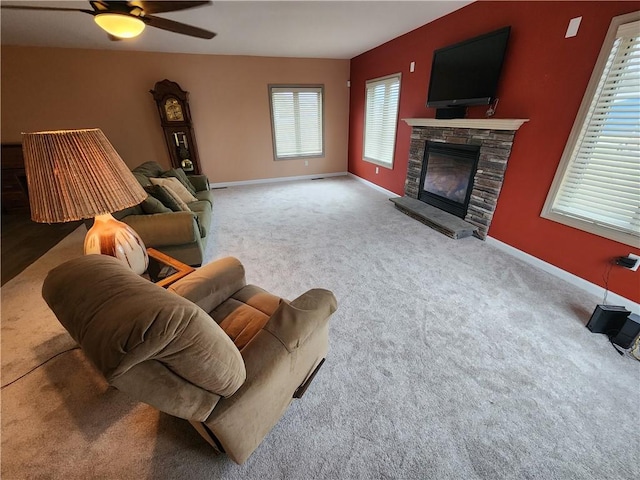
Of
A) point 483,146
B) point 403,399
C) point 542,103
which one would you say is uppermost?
point 542,103

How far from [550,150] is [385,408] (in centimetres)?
266

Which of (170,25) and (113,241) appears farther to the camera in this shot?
(170,25)

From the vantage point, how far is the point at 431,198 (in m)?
3.89

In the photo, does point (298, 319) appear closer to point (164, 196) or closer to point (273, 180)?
point (164, 196)

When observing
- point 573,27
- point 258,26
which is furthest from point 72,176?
point 573,27

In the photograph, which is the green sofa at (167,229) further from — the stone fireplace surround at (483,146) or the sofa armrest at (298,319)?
the stone fireplace surround at (483,146)

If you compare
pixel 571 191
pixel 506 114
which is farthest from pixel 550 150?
pixel 506 114

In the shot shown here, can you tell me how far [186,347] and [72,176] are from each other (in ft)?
3.78

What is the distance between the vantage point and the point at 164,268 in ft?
7.11

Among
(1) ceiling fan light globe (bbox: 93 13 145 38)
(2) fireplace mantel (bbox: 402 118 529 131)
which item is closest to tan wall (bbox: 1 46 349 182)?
(2) fireplace mantel (bbox: 402 118 529 131)

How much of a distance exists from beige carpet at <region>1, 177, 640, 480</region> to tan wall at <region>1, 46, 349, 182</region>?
3375 millimetres

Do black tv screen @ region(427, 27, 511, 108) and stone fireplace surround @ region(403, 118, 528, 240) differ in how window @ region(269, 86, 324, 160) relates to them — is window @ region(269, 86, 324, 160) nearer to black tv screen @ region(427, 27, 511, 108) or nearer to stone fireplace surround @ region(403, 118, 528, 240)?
stone fireplace surround @ region(403, 118, 528, 240)

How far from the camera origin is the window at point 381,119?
4407mm

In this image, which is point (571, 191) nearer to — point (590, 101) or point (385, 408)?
point (590, 101)
